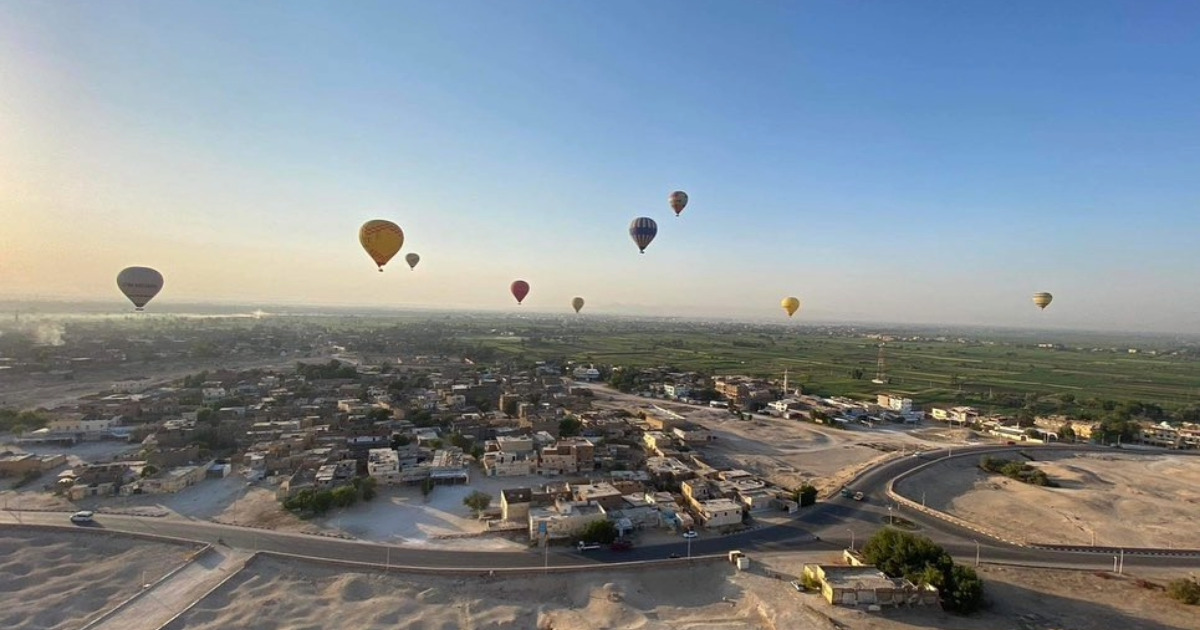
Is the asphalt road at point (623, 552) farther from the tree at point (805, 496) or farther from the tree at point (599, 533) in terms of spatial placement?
A: the tree at point (805, 496)

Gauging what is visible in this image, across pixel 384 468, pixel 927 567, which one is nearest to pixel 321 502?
pixel 384 468

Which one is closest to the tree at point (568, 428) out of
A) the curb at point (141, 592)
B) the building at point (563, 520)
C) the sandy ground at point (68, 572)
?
the building at point (563, 520)

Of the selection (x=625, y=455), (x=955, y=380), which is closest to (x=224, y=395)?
(x=625, y=455)

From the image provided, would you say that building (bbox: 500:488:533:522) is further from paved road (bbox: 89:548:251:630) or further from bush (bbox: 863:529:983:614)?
bush (bbox: 863:529:983:614)

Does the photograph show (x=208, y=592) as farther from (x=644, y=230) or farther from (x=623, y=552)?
(x=644, y=230)

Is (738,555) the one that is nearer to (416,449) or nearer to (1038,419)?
(416,449)

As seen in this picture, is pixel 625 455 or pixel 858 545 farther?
pixel 625 455

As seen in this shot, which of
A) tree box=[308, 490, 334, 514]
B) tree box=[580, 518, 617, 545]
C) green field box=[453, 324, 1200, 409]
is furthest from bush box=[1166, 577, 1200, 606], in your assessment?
green field box=[453, 324, 1200, 409]
